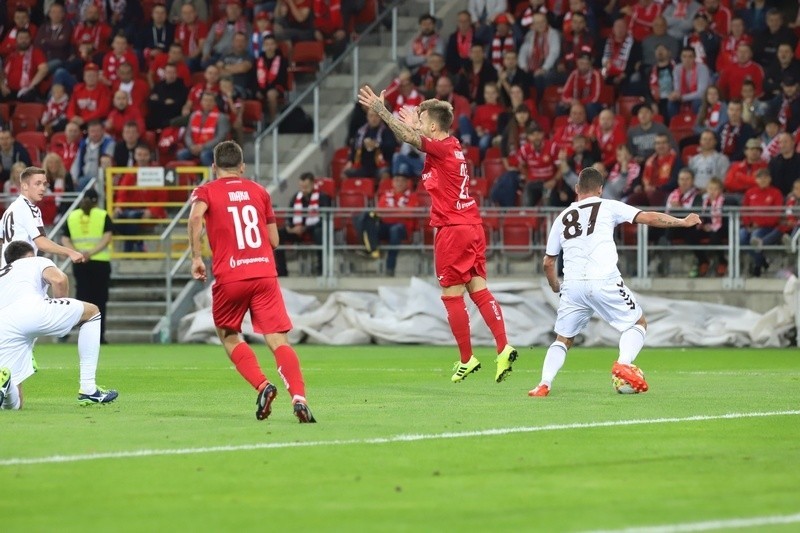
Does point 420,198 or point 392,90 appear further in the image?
point 392,90

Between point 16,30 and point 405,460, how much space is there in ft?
81.9

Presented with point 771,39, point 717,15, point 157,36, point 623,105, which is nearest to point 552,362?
point 623,105

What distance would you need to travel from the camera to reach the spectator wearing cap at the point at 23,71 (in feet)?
99.9

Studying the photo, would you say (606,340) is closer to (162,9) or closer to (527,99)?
(527,99)

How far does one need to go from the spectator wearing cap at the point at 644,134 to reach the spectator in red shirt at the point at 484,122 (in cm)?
250

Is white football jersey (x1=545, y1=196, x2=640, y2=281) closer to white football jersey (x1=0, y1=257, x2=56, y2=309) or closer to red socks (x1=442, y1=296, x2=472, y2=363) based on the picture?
red socks (x1=442, y1=296, x2=472, y2=363)

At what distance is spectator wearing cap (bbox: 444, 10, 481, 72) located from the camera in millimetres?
27438

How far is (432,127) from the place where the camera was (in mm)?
14508

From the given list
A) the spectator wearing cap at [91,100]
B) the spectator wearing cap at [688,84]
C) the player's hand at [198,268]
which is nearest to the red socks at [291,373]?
the player's hand at [198,268]

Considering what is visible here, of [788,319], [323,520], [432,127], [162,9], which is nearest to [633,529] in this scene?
[323,520]

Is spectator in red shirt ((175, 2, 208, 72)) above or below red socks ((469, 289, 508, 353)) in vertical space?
above

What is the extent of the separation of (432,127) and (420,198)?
10.4 metres

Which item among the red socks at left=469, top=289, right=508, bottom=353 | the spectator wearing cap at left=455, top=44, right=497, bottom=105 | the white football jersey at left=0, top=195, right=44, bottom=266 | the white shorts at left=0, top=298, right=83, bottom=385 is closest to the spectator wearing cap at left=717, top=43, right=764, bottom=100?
the spectator wearing cap at left=455, top=44, right=497, bottom=105

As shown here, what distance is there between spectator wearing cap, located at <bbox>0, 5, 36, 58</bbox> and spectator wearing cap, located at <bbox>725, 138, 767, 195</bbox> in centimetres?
1467
